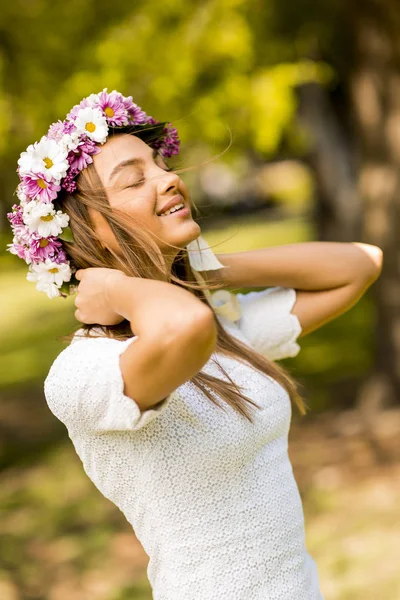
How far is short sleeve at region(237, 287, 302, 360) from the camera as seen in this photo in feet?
7.72

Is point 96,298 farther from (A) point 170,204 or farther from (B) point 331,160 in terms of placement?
(B) point 331,160

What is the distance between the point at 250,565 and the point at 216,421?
0.36 meters

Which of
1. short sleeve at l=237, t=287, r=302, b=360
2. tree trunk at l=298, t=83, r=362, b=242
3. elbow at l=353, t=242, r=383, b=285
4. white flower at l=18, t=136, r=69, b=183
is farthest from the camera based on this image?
tree trunk at l=298, t=83, r=362, b=242

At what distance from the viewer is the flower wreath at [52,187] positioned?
1879 mm

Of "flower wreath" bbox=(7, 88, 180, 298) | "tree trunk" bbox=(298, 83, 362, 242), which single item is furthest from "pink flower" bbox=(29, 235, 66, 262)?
"tree trunk" bbox=(298, 83, 362, 242)

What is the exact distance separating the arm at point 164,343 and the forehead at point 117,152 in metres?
0.46

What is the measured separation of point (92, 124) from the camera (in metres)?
1.95

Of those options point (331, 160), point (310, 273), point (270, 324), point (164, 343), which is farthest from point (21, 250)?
point (331, 160)

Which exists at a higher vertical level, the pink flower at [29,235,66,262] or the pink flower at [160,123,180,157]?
the pink flower at [160,123,180,157]

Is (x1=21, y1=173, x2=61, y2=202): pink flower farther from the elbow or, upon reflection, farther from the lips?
the elbow

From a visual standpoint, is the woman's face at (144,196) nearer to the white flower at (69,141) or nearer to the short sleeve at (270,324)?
the white flower at (69,141)

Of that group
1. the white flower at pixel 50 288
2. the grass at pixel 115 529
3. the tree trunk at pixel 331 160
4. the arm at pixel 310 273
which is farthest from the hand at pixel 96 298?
the tree trunk at pixel 331 160

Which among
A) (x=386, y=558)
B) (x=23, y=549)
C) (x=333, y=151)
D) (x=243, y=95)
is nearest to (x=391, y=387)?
(x=386, y=558)

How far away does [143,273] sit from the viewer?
188cm
